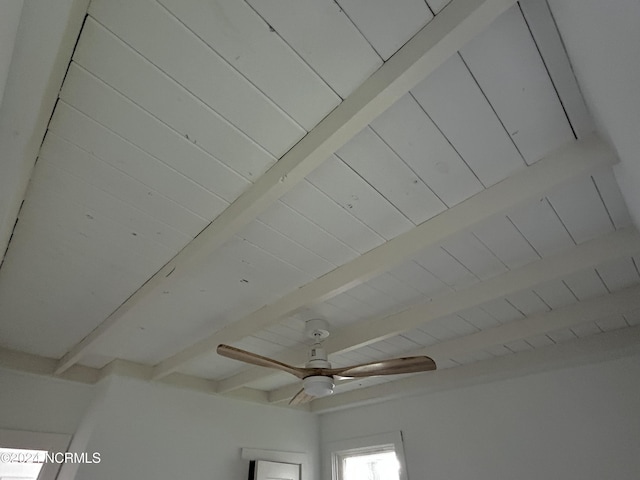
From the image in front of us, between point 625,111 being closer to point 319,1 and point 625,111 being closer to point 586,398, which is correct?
point 319,1

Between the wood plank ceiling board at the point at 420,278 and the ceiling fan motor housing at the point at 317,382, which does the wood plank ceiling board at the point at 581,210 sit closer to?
the wood plank ceiling board at the point at 420,278

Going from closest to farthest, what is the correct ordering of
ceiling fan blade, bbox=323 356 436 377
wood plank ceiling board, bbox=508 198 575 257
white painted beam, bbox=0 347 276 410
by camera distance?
wood plank ceiling board, bbox=508 198 575 257, ceiling fan blade, bbox=323 356 436 377, white painted beam, bbox=0 347 276 410

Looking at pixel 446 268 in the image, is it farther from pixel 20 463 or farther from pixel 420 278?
pixel 20 463

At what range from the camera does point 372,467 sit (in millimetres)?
3209

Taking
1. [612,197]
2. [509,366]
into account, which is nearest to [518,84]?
[612,197]

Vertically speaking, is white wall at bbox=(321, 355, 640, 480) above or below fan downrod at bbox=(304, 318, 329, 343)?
below

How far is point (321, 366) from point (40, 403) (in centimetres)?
194

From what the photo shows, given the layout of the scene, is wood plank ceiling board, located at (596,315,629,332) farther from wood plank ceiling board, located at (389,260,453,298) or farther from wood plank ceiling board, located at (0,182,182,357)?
wood plank ceiling board, located at (0,182,182,357)

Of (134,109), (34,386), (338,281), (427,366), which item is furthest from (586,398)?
(34,386)

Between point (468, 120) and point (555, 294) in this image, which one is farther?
point (555, 294)

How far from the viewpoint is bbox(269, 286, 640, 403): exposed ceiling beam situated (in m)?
1.88

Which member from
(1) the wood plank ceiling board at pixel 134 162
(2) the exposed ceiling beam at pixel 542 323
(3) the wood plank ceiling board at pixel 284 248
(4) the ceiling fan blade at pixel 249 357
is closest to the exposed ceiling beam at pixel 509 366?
(2) the exposed ceiling beam at pixel 542 323

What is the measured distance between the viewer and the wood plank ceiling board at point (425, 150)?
1081 millimetres

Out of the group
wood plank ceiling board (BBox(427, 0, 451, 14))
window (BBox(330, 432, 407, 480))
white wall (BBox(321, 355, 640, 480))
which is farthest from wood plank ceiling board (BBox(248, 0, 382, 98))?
window (BBox(330, 432, 407, 480))
